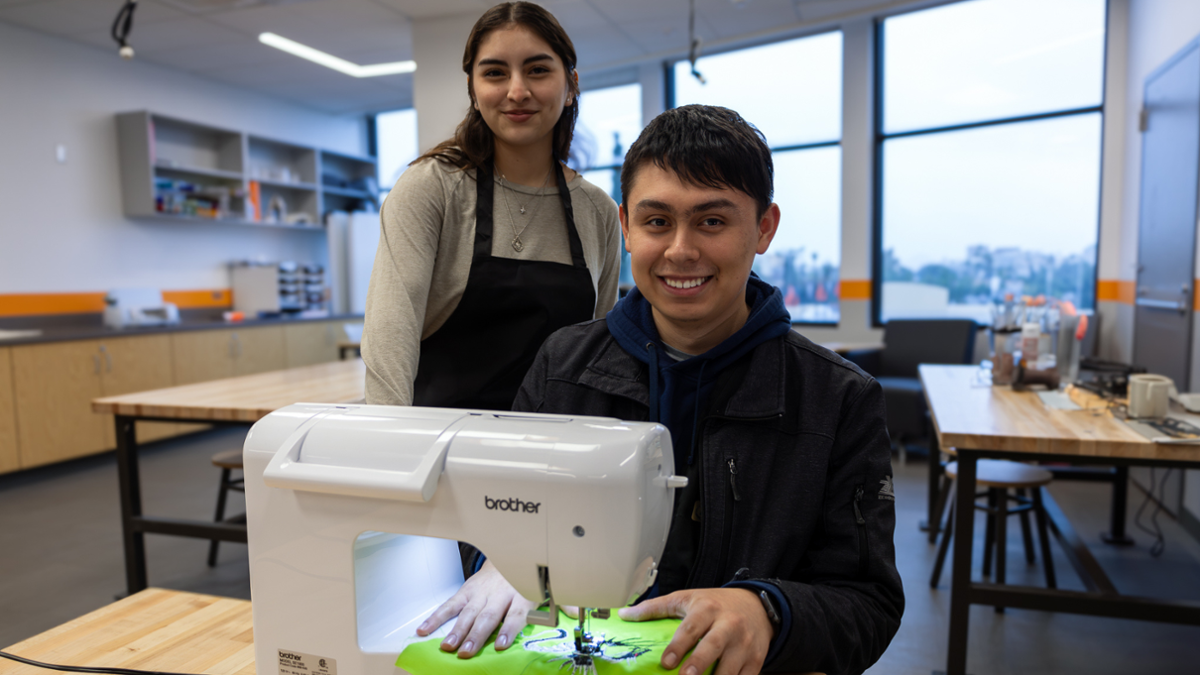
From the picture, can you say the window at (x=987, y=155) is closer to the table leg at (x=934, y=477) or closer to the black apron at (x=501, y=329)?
the table leg at (x=934, y=477)

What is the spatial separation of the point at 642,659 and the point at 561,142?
3.39 ft

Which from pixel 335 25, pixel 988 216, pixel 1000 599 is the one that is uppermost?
pixel 335 25

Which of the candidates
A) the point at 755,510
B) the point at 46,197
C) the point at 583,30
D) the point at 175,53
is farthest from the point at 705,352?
the point at 175,53

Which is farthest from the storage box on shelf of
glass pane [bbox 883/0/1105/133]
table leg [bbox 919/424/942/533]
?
glass pane [bbox 883/0/1105/133]

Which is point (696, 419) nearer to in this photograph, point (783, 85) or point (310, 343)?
point (783, 85)

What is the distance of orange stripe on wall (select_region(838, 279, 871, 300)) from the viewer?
5.64 meters

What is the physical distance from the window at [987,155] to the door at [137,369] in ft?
17.9

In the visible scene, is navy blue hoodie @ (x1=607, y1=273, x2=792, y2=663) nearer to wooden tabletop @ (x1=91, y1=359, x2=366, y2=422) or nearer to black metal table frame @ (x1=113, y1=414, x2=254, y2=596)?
wooden tabletop @ (x1=91, y1=359, x2=366, y2=422)

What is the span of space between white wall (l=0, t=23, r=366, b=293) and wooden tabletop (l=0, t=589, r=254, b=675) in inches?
195

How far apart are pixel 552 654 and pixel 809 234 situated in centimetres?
570

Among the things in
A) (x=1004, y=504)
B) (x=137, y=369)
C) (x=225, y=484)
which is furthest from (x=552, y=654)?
(x=137, y=369)

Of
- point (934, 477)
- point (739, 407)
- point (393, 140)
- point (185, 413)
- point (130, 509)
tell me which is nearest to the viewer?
point (739, 407)

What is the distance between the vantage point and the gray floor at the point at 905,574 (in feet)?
7.26

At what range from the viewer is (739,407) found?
0.93 metres
